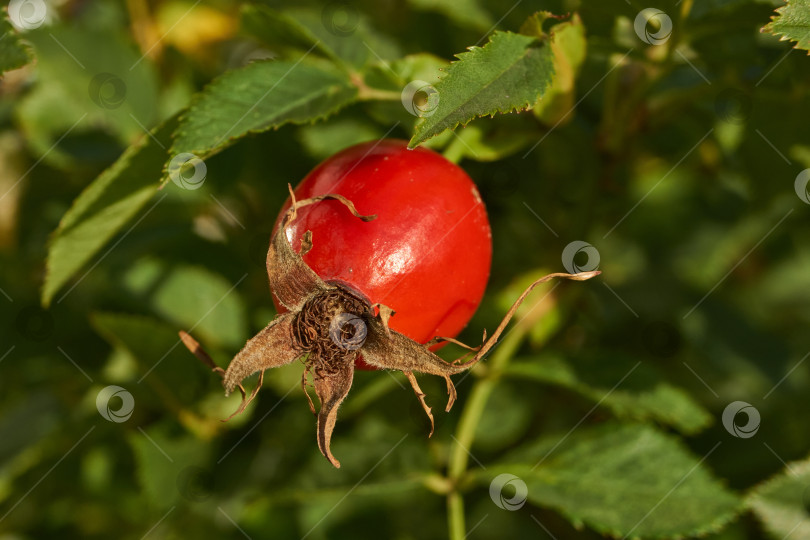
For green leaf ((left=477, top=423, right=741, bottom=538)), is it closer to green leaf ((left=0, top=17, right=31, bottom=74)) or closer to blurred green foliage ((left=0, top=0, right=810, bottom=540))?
blurred green foliage ((left=0, top=0, right=810, bottom=540))

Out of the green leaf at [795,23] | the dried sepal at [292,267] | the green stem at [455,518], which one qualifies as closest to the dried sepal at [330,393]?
the dried sepal at [292,267]

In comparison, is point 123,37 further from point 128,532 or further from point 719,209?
point 719,209

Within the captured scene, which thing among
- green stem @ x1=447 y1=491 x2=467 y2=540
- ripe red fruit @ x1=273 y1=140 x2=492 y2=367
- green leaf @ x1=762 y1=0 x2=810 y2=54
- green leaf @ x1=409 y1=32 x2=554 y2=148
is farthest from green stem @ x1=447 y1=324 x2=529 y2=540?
green leaf @ x1=762 y1=0 x2=810 y2=54

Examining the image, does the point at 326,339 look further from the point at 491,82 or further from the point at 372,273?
the point at 491,82

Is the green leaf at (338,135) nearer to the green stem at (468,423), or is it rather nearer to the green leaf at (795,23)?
the green stem at (468,423)

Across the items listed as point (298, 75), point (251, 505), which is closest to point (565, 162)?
point (298, 75)

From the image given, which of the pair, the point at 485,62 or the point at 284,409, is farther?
the point at 284,409

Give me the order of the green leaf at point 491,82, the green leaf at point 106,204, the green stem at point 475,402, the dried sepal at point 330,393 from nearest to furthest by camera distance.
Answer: the green leaf at point 491,82
the dried sepal at point 330,393
the green leaf at point 106,204
the green stem at point 475,402
